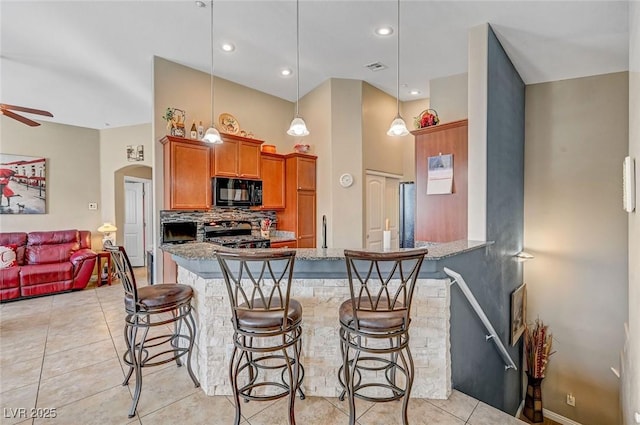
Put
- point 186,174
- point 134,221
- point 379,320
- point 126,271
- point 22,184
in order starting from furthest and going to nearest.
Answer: point 134,221, point 22,184, point 186,174, point 126,271, point 379,320

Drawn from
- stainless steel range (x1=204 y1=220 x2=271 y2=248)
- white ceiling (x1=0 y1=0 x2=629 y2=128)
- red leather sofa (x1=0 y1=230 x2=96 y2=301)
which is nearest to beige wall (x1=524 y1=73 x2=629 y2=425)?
white ceiling (x1=0 y1=0 x2=629 y2=128)

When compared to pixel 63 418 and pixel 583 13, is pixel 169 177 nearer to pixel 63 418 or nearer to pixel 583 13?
pixel 63 418

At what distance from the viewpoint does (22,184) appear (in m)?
5.74

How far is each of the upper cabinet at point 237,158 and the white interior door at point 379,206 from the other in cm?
191

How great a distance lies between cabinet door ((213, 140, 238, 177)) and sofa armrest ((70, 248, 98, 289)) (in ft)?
9.94

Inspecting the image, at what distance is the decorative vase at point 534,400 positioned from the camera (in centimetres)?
433

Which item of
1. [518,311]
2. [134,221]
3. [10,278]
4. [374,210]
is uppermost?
[374,210]

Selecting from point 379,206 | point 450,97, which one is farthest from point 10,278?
point 450,97

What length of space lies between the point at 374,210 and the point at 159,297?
3.92 metres

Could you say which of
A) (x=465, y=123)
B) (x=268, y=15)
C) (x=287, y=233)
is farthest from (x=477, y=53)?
(x=287, y=233)

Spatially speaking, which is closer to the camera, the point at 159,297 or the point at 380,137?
the point at 159,297

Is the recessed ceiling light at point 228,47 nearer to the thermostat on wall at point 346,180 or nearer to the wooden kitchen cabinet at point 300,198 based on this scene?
the wooden kitchen cabinet at point 300,198

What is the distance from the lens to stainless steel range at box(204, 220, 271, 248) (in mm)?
4625

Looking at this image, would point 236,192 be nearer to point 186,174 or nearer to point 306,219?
point 186,174
